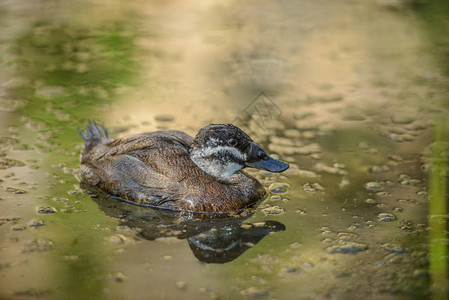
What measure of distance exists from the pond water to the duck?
0.19 meters

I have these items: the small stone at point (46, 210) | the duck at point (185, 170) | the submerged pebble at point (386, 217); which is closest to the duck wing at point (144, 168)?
the duck at point (185, 170)

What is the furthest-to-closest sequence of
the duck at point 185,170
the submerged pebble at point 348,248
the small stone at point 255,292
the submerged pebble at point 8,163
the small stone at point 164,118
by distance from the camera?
the small stone at point 164,118
the submerged pebble at point 8,163
the duck at point 185,170
the submerged pebble at point 348,248
the small stone at point 255,292

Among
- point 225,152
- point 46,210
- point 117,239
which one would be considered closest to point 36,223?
point 46,210

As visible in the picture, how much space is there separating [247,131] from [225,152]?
1740mm

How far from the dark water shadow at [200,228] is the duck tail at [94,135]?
94 cm

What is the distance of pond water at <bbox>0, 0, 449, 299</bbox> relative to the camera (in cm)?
503

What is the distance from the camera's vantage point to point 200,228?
5.84 metres

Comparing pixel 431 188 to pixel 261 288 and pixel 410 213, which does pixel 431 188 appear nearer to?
pixel 410 213

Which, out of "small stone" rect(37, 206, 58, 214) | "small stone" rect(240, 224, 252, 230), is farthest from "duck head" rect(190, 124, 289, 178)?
"small stone" rect(37, 206, 58, 214)

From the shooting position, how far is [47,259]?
5.11 metres

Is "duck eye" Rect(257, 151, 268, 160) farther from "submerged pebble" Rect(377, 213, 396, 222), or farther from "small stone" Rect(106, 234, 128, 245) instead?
"small stone" Rect(106, 234, 128, 245)

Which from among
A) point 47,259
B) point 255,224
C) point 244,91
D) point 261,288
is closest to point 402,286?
point 261,288

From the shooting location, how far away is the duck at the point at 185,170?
6105 mm

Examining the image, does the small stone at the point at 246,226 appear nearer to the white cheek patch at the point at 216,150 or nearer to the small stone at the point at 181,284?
the white cheek patch at the point at 216,150
